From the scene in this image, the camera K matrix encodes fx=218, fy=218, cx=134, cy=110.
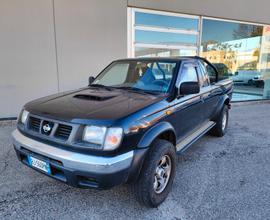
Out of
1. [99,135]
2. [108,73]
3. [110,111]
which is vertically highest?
[108,73]

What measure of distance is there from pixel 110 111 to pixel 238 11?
8.15 meters

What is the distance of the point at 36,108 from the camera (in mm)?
2414

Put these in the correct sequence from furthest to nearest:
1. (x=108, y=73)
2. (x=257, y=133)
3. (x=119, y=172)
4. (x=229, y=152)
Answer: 1. (x=257, y=133)
2. (x=229, y=152)
3. (x=108, y=73)
4. (x=119, y=172)

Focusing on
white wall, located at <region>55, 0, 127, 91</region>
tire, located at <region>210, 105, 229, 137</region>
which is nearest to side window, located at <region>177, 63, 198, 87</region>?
tire, located at <region>210, 105, 229, 137</region>

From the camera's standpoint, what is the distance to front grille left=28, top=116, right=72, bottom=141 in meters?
2.08

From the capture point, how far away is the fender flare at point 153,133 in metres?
2.16

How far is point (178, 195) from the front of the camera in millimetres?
2684

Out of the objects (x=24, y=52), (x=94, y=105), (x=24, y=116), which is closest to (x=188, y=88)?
(x=94, y=105)

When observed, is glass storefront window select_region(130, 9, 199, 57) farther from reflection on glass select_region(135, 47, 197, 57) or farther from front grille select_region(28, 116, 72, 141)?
front grille select_region(28, 116, 72, 141)

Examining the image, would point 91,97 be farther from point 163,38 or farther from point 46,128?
point 163,38

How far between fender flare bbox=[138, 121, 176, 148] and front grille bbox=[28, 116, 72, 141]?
0.71 metres

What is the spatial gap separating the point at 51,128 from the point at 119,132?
0.72 meters

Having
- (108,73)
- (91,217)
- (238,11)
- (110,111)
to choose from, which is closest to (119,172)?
(110,111)

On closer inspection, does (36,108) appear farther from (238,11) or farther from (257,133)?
(238,11)
